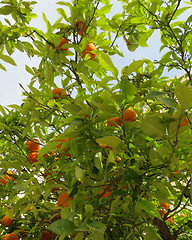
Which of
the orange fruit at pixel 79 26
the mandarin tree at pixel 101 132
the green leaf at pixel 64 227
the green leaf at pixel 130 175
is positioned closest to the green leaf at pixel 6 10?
the mandarin tree at pixel 101 132

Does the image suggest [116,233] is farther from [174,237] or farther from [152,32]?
[152,32]

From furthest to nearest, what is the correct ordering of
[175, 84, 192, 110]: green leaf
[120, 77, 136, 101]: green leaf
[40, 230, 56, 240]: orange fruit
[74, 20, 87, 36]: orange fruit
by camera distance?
[40, 230, 56, 240]: orange fruit, [74, 20, 87, 36]: orange fruit, [120, 77, 136, 101]: green leaf, [175, 84, 192, 110]: green leaf

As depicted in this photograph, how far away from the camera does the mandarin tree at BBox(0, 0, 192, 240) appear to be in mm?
750

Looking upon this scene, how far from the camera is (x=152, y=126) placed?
2.13 ft

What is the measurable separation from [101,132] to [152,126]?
17cm

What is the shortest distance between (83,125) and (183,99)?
36 centimetres

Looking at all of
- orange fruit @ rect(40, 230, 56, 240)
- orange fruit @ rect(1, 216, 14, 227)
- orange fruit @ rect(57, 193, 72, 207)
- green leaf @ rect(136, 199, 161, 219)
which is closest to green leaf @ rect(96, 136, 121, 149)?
green leaf @ rect(136, 199, 161, 219)

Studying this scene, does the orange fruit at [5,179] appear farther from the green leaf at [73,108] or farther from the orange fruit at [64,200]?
the green leaf at [73,108]

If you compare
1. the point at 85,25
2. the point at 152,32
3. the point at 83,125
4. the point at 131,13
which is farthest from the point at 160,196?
the point at 131,13

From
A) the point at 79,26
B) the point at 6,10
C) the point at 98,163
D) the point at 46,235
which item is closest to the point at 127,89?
the point at 98,163

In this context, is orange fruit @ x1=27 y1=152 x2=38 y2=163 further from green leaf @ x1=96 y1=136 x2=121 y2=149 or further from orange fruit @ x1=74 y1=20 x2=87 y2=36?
green leaf @ x1=96 y1=136 x2=121 y2=149

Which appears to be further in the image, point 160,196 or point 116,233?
point 116,233

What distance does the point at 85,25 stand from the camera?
4.38 feet

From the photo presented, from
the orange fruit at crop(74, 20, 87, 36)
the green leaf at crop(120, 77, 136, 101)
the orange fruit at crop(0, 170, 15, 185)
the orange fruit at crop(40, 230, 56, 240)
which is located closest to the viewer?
the green leaf at crop(120, 77, 136, 101)
